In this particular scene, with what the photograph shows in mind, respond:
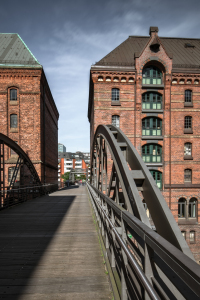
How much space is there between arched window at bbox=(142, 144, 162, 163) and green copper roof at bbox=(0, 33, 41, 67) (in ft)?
40.3

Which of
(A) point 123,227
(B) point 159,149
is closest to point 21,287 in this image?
(A) point 123,227

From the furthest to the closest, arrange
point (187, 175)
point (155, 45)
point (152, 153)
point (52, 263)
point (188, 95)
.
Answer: point (188, 95) → point (152, 153) → point (187, 175) → point (155, 45) → point (52, 263)

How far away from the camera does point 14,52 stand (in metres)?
21.6

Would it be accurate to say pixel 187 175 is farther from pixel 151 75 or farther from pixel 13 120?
pixel 13 120

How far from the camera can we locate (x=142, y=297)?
5.27 ft

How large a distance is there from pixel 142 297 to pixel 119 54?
77.0 ft

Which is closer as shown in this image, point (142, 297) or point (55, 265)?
point (142, 297)

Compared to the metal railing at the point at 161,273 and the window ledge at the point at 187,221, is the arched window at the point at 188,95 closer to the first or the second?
the window ledge at the point at 187,221

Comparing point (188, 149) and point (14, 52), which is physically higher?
point (14, 52)

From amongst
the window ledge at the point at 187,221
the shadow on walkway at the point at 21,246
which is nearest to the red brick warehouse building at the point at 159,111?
the window ledge at the point at 187,221

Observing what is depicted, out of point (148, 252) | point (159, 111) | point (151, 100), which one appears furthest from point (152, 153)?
point (148, 252)

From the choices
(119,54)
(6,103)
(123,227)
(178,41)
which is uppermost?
(178,41)

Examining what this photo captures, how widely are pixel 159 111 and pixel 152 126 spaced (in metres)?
1.51

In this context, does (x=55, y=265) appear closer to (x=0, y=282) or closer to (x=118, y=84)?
(x=0, y=282)
